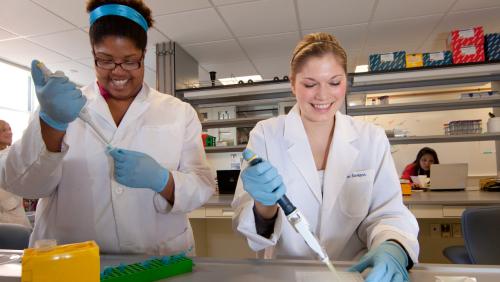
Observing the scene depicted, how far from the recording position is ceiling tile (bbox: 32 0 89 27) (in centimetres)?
281

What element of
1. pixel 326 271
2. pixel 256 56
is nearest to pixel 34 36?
pixel 256 56

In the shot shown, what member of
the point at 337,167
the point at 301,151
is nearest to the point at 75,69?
the point at 301,151

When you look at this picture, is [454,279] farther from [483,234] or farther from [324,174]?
[483,234]

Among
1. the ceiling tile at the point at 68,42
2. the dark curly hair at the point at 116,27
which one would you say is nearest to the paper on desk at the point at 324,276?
the dark curly hair at the point at 116,27

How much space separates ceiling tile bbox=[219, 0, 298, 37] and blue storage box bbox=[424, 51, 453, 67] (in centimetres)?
129

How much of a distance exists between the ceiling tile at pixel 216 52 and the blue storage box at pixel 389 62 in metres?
1.49

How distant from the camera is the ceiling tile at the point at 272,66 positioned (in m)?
4.38

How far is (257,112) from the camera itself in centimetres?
533

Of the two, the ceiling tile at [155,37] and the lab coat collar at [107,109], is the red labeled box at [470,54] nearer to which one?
the ceiling tile at [155,37]

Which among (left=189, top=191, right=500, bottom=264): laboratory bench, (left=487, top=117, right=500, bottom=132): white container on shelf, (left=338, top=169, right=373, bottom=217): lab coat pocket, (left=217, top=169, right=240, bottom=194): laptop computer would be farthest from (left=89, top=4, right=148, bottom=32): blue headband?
(left=487, top=117, right=500, bottom=132): white container on shelf

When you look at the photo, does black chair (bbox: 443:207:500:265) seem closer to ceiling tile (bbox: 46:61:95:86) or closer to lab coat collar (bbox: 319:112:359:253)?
lab coat collar (bbox: 319:112:359:253)

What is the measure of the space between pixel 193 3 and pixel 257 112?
260 centimetres

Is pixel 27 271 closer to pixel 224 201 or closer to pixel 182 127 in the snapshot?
pixel 182 127

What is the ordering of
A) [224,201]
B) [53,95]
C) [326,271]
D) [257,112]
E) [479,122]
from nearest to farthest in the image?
→ [326,271]
[53,95]
[224,201]
[479,122]
[257,112]
